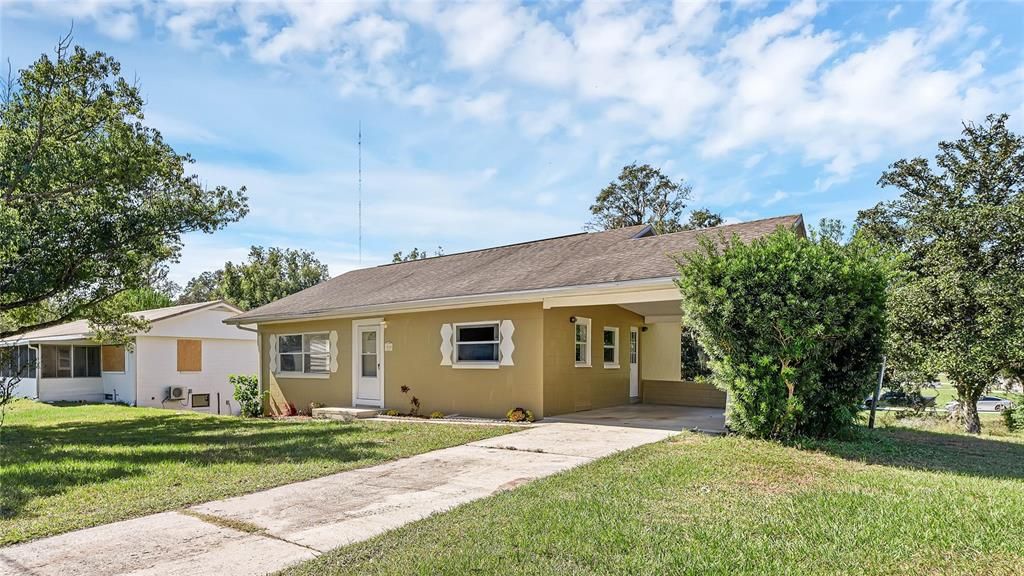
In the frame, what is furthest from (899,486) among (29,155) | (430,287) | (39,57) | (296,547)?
(39,57)

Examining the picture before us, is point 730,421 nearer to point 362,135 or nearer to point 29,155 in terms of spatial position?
point 362,135

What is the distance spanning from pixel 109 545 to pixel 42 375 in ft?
76.9

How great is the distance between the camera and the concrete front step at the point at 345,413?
507 inches

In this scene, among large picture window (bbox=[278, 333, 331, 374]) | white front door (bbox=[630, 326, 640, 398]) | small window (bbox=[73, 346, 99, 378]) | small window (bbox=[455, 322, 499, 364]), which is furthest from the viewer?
small window (bbox=[73, 346, 99, 378])

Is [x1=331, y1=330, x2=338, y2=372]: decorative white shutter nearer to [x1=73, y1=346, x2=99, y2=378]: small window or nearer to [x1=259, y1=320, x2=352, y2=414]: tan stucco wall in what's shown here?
[x1=259, y1=320, x2=352, y2=414]: tan stucco wall

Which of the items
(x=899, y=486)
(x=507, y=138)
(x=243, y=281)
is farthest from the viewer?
(x=243, y=281)

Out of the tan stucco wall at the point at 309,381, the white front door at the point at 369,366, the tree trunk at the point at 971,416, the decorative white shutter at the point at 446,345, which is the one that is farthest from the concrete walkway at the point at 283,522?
the tree trunk at the point at 971,416

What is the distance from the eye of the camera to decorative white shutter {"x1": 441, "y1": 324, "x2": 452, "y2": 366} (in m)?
12.1

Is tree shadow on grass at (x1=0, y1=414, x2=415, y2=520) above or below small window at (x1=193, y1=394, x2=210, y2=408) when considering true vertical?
above

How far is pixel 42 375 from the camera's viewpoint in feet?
73.2

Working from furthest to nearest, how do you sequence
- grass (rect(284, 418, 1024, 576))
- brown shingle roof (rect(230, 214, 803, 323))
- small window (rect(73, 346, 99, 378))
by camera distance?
small window (rect(73, 346, 99, 378)), brown shingle roof (rect(230, 214, 803, 323)), grass (rect(284, 418, 1024, 576))

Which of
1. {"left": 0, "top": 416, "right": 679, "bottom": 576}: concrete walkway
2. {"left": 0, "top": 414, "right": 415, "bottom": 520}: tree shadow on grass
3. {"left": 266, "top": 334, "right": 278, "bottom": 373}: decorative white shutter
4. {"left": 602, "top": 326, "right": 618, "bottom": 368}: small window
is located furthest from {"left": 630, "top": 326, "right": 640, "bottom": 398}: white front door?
{"left": 266, "top": 334, "right": 278, "bottom": 373}: decorative white shutter

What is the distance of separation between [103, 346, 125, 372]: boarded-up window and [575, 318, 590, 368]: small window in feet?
59.8

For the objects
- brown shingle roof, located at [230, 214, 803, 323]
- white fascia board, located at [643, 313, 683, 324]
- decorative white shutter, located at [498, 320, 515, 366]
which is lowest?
decorative white shutter, located at [498, 320, 515, 366]
